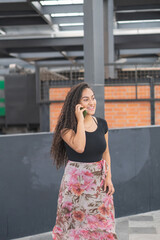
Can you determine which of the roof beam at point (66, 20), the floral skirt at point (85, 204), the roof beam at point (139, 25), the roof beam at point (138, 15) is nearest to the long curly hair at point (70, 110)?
the floral skirt at point (85, 204)

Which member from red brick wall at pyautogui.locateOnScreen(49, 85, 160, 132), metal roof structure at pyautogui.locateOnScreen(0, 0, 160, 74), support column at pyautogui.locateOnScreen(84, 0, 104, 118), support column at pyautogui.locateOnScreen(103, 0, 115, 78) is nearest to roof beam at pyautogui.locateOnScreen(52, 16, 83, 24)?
metal roof structure at pyautogui.locateOnScreen(0, 0, 160, 74)

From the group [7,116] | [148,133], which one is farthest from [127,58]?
[148,133]

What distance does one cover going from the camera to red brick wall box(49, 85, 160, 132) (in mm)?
9891

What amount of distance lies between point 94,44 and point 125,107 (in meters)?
5.27

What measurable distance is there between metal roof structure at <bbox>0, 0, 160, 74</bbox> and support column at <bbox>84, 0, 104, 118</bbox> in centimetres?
827

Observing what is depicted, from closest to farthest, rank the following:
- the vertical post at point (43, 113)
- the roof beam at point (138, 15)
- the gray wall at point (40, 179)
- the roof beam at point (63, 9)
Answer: the gray wall at point (40, 179), the vertical post at point (43, 113), the roof beam at point (63, 9), the roof beam at point (138, 15)

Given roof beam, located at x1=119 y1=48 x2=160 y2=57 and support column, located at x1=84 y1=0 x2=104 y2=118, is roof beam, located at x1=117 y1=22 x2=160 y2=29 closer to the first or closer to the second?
roof beam, located at x1=119 y1=48 x2=160 y2=57

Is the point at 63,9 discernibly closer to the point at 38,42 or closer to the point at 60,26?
the point at 60,26

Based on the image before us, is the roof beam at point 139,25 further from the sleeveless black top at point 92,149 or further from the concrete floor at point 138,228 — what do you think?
the sleeveless black top at point 92,149

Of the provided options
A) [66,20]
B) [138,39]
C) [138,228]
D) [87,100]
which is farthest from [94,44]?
[138,39]

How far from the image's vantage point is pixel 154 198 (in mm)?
5516

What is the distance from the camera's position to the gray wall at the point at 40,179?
450 centimetres

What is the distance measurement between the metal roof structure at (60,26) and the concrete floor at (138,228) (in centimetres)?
915

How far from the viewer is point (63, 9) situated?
563 inches
